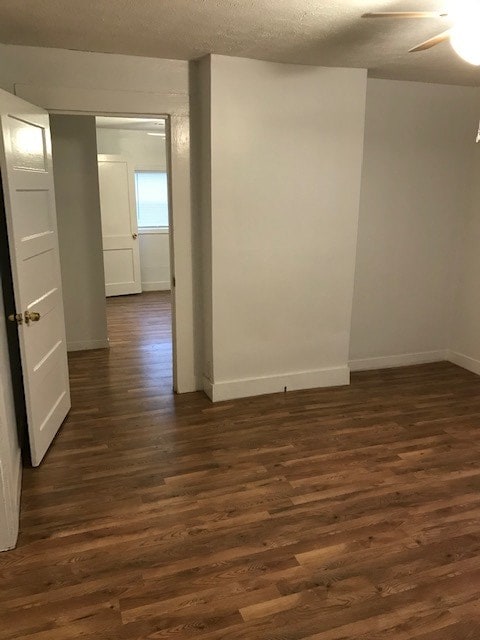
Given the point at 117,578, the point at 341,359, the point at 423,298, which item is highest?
the point at 423,298

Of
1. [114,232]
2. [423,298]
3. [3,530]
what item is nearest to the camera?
[3,530]

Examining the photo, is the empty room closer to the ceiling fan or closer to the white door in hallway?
the ceiling fan

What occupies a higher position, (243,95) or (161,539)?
(243,95)

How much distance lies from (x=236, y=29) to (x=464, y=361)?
3.55 metres

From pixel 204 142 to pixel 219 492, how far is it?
2.40m

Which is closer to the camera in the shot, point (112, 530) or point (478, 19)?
point (478, 19)

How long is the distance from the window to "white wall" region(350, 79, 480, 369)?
4.87 meters

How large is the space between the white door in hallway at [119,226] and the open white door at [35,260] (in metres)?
4.24

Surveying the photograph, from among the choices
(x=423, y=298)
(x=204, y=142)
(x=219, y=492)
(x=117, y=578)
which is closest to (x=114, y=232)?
(x=204, y=142)

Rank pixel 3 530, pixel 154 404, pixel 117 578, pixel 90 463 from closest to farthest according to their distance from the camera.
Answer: pixel 117 578 < pixel 3 530 < pixel 90 463 < pixel 154 404

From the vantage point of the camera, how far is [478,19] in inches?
72.6

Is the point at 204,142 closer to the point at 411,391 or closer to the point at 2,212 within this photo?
the point at 2,212

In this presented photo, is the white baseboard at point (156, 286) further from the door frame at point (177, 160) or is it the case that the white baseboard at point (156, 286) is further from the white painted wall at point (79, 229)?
the door frame at point (177, 160)

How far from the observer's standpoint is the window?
328 inches
